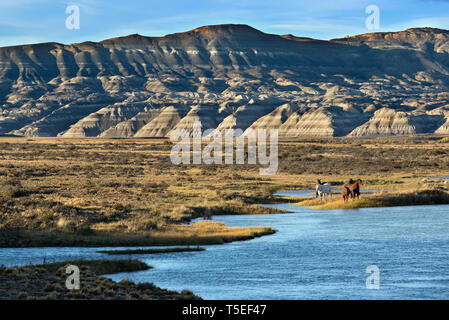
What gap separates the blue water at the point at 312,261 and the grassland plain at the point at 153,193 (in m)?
2.85

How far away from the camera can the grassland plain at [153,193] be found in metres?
39.2

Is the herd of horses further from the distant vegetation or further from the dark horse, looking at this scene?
the distant vegetation

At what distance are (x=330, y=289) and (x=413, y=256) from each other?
8740 millimetres

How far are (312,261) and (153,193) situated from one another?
31766mm

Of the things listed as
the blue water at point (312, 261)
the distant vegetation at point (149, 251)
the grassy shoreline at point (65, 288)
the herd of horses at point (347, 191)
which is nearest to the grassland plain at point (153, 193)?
the distant vegetation at point (149, 251)

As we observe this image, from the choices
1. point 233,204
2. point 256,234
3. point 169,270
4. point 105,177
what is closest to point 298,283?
point 169,270

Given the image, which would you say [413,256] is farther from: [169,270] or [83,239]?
[83,239]

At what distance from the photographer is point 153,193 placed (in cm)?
6238

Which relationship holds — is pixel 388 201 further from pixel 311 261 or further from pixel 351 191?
pixel 311 261

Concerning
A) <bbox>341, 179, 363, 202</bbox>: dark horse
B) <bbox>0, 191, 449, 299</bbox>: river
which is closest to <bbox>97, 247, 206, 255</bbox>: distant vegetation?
<bbox>0, 191, 449, 299</bbox>: river

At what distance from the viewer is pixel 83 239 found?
37469 millimetres

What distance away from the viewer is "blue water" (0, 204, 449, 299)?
87.2 feet

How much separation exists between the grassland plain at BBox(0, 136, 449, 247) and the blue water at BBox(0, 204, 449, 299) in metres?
2.85

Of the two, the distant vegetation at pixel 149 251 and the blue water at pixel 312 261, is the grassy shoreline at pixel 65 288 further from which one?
the distant vegetation at pixel 149 251
